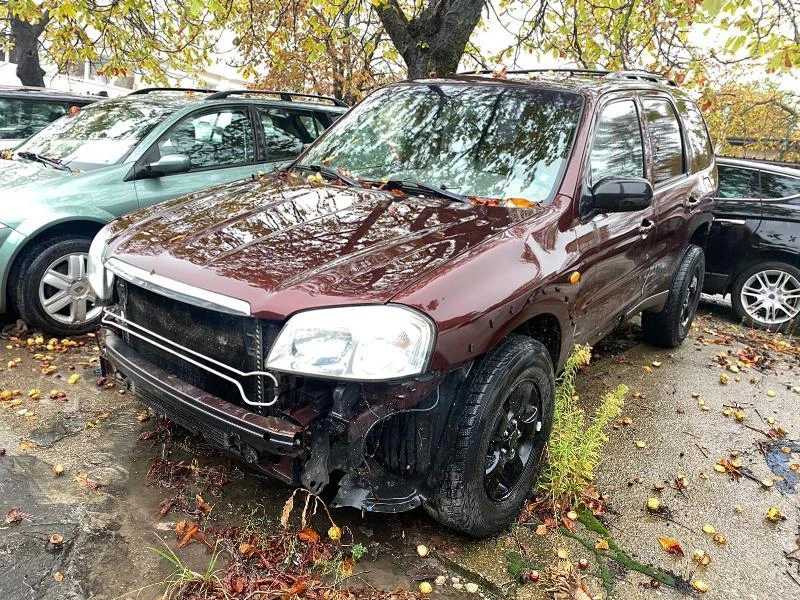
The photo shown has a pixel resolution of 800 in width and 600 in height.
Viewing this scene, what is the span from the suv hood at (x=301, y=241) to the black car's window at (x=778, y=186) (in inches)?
184

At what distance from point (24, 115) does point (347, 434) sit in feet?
26.8

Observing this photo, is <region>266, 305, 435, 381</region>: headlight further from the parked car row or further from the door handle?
the door handle

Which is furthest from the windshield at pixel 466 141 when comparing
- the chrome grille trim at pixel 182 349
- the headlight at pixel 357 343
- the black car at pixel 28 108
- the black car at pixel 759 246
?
the black car at pixel 28 108

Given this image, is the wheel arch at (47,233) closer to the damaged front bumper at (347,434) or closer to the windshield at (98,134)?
the windshield at (98,134)

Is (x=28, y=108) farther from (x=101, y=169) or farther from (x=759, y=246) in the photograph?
(x=759, y=246)

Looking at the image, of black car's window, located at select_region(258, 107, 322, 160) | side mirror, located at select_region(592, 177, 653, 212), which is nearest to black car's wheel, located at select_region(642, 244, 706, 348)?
side mirror, located at select_region(592, 177, 653, 212)

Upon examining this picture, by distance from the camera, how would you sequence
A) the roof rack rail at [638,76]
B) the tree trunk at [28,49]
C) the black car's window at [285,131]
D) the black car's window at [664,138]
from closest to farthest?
the black car's window at [664,138], the roof rack rail at [638,76], the black car's window at [285,131], the tree trunk at [28,49]

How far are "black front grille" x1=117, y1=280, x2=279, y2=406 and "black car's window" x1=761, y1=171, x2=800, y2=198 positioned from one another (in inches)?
235

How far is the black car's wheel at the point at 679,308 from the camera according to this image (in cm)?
491

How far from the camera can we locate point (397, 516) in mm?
2842

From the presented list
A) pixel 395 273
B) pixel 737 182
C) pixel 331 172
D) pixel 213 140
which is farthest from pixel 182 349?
pixel 737 182

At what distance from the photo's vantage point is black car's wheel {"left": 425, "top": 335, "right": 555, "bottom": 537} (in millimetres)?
2432

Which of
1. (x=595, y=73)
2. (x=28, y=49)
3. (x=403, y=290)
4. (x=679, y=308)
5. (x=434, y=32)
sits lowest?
(x=679, y=308)

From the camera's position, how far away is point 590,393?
4398mm
